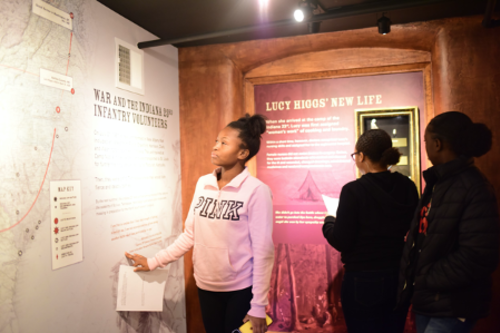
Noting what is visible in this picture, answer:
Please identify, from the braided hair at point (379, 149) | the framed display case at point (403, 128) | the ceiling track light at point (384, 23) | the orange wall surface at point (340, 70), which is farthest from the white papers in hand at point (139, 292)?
the ceiling track light at point (384, 23)

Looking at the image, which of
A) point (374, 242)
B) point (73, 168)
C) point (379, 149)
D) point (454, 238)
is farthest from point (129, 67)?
point (454, 238)

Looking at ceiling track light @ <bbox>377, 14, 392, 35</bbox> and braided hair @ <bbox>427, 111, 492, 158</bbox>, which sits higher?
ceiling track light @ <bbox>377, 14, 392, 35</bbox>

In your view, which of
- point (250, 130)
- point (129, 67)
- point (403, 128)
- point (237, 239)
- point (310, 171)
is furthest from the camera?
point (310, 171)

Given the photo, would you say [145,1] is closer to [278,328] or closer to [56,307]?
[56,307]

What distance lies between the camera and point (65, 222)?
183 cm

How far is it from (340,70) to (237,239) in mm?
1807

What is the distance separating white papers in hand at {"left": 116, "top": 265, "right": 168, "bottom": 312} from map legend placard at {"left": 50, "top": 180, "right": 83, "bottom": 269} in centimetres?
36

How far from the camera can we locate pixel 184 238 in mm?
2078

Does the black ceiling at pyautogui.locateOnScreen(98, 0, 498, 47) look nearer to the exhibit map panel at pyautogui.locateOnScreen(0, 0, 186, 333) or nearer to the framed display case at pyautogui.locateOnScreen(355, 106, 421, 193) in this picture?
the exhibit map panel at pyautogui.locateOnScreen(0, 0, 186, 333)

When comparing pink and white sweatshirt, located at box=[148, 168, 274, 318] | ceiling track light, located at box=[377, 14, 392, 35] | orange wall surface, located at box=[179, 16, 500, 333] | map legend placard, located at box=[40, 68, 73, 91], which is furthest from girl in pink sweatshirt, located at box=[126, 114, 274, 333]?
ceiling track light, located at box=[377, 14, 392, 35]

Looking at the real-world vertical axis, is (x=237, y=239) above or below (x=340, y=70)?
below

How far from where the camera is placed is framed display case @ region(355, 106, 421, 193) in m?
2.75

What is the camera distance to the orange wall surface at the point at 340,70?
2.45 meters

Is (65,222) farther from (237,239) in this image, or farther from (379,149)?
(379,149)
